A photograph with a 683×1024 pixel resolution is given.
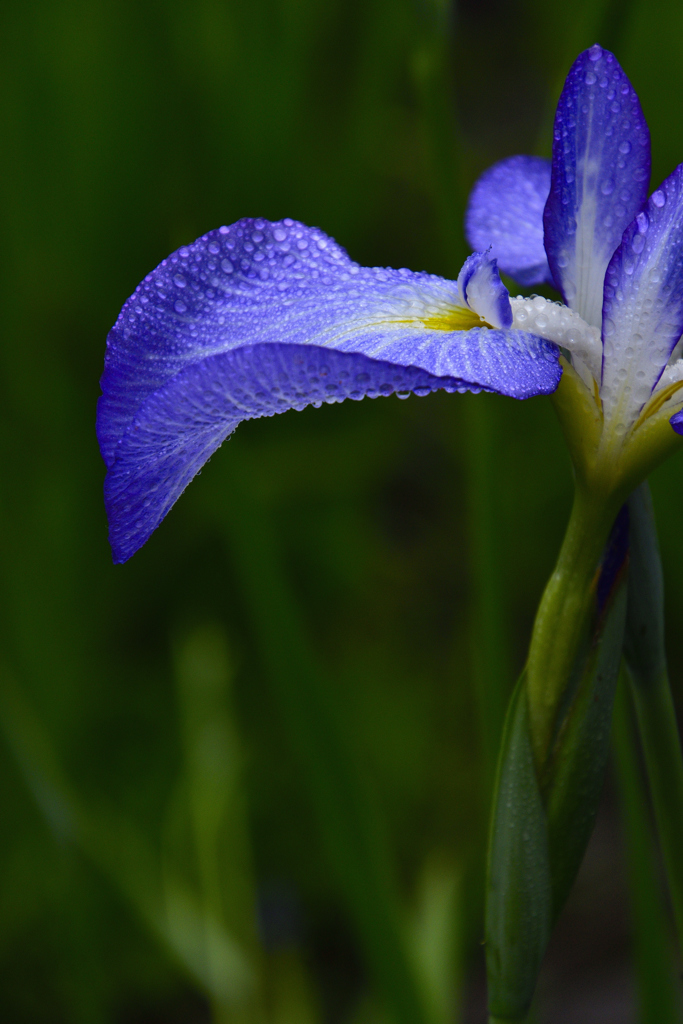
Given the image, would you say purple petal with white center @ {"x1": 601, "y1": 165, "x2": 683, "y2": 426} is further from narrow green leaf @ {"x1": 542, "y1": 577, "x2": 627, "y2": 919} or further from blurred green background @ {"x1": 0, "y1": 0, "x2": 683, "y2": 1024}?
blurred green background @ {"x1": 0, "y1": 0, "x2": 683, "y2": 1024}

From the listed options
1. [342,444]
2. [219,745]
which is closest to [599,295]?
[219,745]

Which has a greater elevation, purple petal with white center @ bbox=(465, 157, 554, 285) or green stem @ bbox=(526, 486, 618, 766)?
purple petal with white center @ bbox=(465, 157, 554, 285)

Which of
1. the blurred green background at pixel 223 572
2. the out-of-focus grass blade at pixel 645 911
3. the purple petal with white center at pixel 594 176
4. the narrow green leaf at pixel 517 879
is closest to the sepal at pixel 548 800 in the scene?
the narrow green leaf at pixel 517 879

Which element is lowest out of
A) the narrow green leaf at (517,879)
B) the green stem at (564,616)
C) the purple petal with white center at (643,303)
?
the narrow green leaf at (517,879)

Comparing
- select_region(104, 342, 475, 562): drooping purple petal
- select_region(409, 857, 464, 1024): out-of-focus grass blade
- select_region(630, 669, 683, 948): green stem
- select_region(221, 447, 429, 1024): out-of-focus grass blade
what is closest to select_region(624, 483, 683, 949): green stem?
select_region(630, 669, 683, 948): green stem

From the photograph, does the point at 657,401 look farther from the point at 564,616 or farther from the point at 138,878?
the point at 138,878

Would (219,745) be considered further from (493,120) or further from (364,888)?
(493,120)

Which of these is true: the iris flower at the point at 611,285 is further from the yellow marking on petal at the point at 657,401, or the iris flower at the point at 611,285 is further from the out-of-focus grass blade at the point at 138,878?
the out-of-focus grass blade at the point at 138,878
